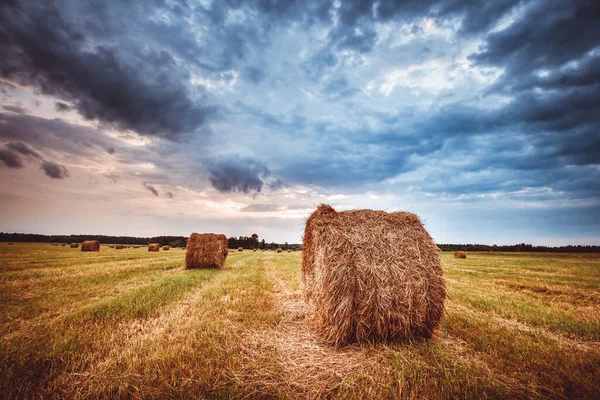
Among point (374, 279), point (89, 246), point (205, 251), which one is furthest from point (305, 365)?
point (89, 246)

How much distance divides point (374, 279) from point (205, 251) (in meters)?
13.6

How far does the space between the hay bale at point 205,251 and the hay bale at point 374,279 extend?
12169mm

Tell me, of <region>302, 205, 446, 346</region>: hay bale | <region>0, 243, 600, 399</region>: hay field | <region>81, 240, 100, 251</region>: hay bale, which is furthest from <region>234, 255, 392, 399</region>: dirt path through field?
<region>81, 240, 100, 251</region>: hay bale

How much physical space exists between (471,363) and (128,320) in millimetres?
6309

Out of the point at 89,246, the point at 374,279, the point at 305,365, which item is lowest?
the point at 305,365

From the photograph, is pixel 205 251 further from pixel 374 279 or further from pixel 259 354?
pixel 374 279

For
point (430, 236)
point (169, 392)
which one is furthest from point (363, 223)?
point (169, 392)

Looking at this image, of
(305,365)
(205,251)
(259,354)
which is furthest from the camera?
(205,251)

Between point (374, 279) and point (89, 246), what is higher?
point (374, 279)

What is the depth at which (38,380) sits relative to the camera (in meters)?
3.21

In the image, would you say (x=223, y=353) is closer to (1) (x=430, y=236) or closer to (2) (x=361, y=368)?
(2) (x=361, y=368)

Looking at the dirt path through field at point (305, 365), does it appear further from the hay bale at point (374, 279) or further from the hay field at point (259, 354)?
the hay bale at point (374, 279)

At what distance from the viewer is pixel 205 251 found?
16.3m

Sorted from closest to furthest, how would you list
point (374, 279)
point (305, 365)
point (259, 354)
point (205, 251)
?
point (305, 365)
point (259, 354)
point (374, 279)
point (205, 251)
